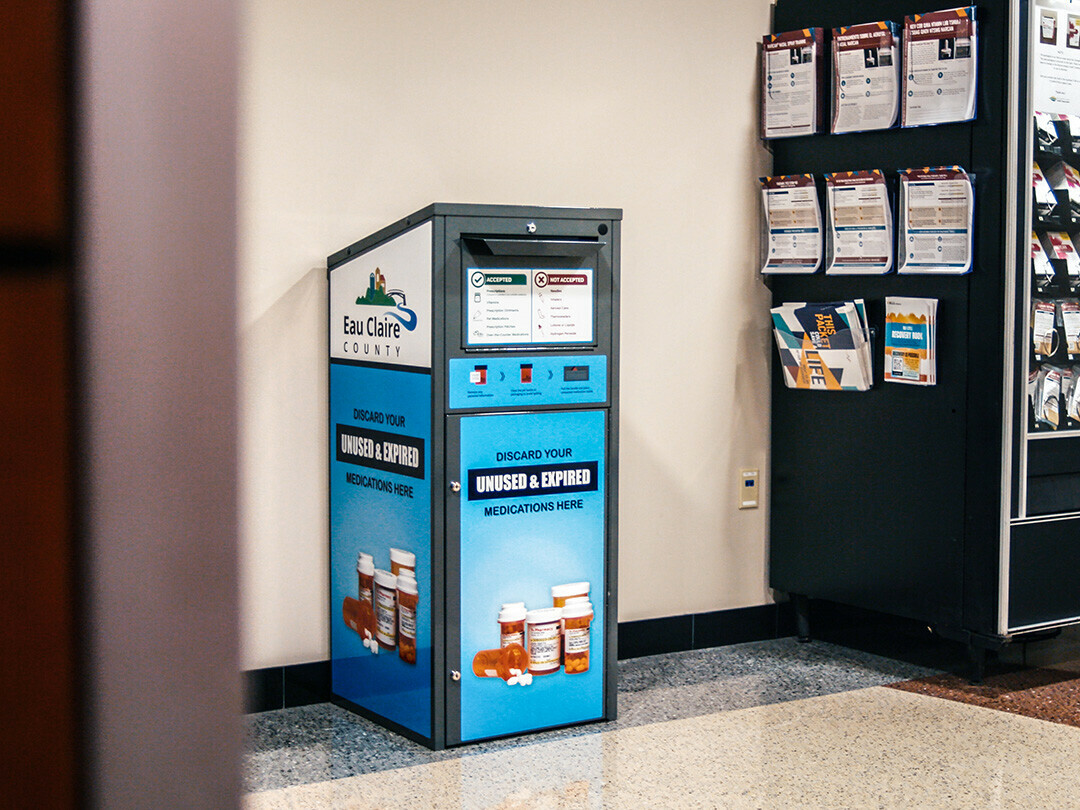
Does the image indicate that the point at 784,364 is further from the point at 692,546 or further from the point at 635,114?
the point at 635,114

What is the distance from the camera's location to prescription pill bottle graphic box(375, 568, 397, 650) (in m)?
3.17

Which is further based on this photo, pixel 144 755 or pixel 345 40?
pixel 345 40

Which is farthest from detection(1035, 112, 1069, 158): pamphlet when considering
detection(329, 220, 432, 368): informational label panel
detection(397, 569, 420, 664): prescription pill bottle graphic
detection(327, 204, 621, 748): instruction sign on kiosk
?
detection(397, 569, 420, 664): prescription pill bottle graphic

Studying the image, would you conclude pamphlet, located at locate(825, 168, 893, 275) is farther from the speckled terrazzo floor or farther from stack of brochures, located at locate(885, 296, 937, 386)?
the speckled terrazzo floor

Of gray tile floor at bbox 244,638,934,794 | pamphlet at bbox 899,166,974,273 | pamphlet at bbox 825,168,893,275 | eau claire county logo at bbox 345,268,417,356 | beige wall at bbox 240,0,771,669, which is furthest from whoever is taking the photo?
pamphlet at bbox 825,168,893,275

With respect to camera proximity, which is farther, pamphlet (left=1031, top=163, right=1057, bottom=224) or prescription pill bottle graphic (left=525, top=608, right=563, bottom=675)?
pamphlet (left=1031, top=163, right=1057, bottom=224)

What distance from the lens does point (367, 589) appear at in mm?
3289

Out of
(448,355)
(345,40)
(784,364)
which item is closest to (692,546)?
(784,364)

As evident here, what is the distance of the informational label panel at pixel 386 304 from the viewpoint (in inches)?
118

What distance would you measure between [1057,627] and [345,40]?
2.91 meters

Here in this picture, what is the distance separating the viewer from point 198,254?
21 cm

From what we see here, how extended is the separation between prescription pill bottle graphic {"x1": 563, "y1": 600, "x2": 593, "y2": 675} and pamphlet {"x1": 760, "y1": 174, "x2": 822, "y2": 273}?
154cm

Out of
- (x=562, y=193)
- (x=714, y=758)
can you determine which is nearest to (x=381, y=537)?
(x=714, y=758)

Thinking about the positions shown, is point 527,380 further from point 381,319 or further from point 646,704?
point 646,704
